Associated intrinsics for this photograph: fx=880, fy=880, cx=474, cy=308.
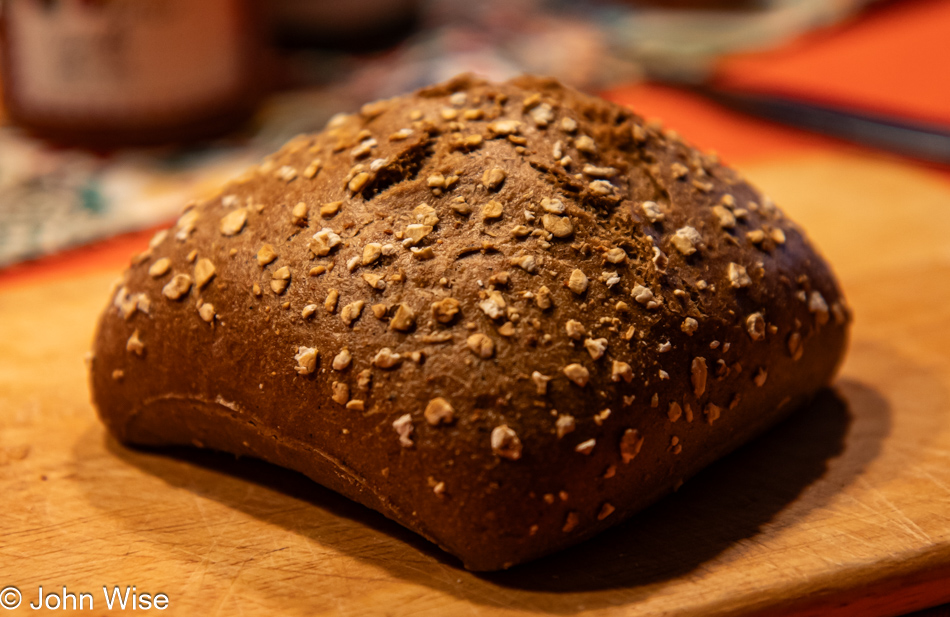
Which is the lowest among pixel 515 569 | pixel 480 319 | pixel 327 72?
pixel 515 569

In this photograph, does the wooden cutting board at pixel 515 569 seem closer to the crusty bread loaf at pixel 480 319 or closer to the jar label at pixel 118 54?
the crusty bread loaf at pixel 480 319

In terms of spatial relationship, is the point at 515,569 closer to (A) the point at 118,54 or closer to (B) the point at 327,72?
(A) the point at 118,54

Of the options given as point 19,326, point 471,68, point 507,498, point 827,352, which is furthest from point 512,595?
point 471,68

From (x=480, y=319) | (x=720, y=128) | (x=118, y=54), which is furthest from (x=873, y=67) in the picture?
(x=480, y=319)

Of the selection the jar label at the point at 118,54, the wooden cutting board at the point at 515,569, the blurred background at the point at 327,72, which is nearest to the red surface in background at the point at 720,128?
the blurred background at the point at 327,72

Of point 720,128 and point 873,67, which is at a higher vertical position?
point 873,67

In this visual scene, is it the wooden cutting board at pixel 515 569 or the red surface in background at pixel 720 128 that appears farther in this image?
the red surface in background at pixel 720 128

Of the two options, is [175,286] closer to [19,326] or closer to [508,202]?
[508,202]
